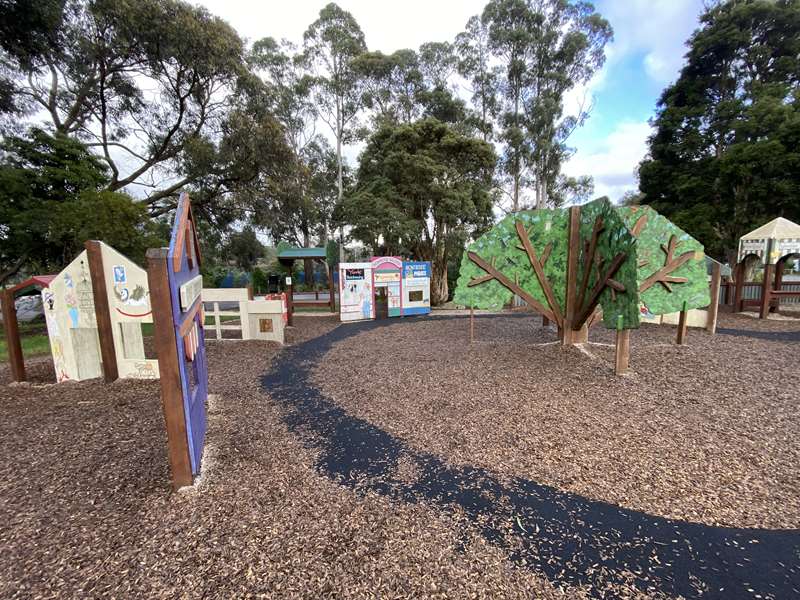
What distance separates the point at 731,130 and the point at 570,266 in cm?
1334

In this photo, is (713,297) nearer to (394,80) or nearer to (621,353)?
(621,353)

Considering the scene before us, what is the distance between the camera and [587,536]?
7.63 ft

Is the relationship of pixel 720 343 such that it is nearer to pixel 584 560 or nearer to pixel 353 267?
pixel 584 560

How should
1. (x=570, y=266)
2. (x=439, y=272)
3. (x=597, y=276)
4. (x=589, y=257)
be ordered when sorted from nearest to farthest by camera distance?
(x=597, y=276) → (x=589, y=257) → (x=570, y=266) → (x=439, y=272)

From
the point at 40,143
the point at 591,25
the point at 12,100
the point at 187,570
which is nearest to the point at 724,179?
the point at 591,25

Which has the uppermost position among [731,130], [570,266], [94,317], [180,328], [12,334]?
[731,130]

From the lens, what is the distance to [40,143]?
34.8 feet

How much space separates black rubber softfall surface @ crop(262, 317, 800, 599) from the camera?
1.98m

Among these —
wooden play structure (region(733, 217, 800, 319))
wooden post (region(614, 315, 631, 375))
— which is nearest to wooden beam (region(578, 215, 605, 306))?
wooden post (region(614, 315, 631, 375))

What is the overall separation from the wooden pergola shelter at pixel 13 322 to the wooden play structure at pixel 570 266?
7.19 metres

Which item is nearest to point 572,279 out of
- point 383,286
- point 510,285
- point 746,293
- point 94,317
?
point 510,285

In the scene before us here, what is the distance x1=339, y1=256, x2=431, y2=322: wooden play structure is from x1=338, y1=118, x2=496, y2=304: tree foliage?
110 inches

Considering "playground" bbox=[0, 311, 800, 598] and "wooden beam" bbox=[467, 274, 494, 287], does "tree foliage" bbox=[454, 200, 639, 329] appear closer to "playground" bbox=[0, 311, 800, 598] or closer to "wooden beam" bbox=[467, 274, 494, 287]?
"wooden beam" bbox=[467, 274, 494, 287]

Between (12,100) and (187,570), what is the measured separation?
1565 cm
